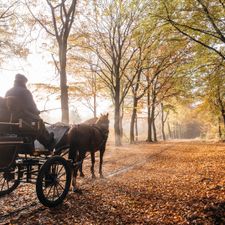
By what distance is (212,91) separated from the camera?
1322cm

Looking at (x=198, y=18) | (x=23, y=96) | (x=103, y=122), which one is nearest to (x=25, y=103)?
(x=23, y=96)

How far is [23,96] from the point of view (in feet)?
20.5

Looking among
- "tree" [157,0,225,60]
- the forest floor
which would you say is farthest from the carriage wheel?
"tree" [157,0,225,60]

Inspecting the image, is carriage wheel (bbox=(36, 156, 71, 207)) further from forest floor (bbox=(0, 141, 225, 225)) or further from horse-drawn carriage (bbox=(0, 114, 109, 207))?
forest floor (bbox=(0, 141, 225, 225))

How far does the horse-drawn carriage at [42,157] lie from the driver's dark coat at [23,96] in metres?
0.39

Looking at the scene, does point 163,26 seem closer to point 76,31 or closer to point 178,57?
point 76,31

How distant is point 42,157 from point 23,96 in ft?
5.61

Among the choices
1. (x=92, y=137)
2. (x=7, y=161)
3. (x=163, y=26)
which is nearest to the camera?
(x=7, y=161)

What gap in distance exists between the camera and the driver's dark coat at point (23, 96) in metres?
6.16

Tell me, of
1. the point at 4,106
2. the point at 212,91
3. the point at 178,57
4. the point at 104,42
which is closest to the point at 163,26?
the point at 212,91

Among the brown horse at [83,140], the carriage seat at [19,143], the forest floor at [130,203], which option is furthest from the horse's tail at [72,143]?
the carriage seat at [19,143]

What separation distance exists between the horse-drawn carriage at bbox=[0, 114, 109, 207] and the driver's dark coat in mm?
394

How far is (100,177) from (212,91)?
7.88 metres

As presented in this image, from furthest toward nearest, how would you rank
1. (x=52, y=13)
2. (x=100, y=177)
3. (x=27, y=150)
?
(x=52, y=13), (x=100, y=177), (x=27, y=150)
